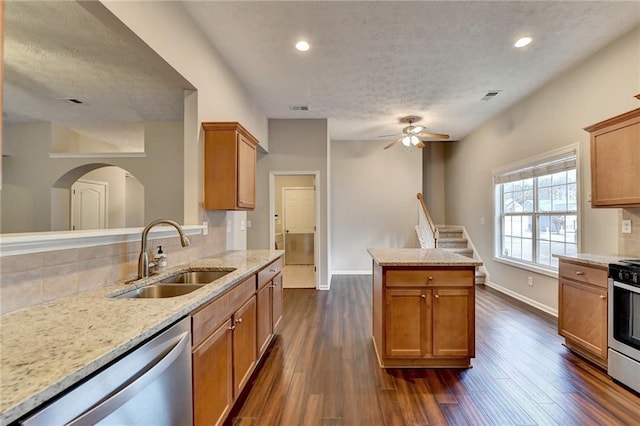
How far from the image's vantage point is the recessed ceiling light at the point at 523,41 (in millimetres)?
2819

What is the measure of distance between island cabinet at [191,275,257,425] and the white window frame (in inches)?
153

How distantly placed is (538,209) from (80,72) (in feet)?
20.4

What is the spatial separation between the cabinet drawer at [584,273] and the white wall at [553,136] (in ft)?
2.42

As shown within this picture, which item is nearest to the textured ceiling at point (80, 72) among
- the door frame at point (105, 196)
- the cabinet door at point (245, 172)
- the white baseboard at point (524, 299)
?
the cabinet door at point (245, 172)

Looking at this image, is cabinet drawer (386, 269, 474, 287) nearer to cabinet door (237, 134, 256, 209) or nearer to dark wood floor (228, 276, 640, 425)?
dark wood floor (228, 276, 640, 425)

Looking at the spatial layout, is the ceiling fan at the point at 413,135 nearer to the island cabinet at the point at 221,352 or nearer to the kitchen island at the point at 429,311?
the kitchen island at the point at 429,311

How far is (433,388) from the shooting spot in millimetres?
2133

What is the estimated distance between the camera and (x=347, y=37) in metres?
2.81

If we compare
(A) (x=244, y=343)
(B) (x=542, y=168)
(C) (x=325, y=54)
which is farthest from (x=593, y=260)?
(C) (x=325, y=54)

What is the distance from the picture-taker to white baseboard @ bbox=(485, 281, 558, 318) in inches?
145

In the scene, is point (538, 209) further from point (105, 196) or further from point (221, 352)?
point (105, 196)

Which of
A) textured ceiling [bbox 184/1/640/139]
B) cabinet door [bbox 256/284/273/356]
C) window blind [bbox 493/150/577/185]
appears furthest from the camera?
window blind [bbox 493/150/577/185]

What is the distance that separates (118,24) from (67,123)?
4.63 metres

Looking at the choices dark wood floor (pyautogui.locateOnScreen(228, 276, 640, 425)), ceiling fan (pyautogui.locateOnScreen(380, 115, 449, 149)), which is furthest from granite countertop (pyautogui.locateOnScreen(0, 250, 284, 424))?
ceiling fan (pyautogui.locateOnScreen(380, 115, 449, 149))
